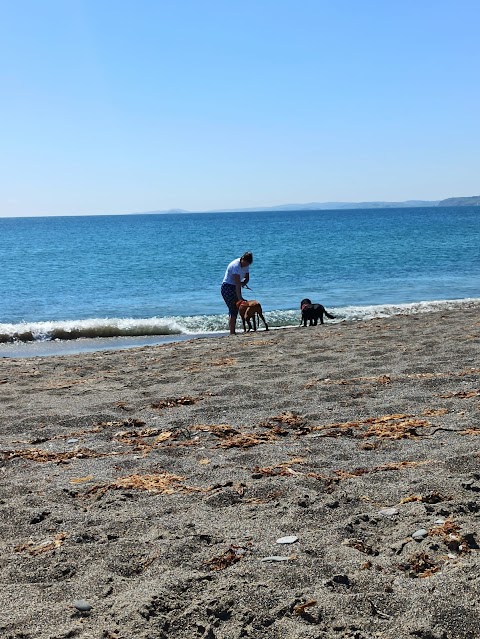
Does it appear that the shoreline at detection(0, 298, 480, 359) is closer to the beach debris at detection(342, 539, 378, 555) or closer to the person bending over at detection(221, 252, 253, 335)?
the person bending over at detection(221, 252, 253, 335)

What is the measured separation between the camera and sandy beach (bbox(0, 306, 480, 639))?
112 inches

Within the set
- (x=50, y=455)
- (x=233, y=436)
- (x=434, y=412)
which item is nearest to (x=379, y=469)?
(x=233, y=436)

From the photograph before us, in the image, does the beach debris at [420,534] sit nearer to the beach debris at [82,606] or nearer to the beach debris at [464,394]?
the beach debris at [82,606]

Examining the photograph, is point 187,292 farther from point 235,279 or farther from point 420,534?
point 420,534

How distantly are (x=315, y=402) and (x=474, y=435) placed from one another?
1.77m

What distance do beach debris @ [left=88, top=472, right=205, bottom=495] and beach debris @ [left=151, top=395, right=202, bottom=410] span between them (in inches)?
82.0

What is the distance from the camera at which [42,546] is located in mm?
3607

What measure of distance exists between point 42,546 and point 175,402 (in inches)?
129

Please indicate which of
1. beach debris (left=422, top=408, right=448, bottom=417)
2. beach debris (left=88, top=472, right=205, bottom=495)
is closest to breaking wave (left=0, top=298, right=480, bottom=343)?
beach debris (left=422, top=408, right=448, bottom=417)

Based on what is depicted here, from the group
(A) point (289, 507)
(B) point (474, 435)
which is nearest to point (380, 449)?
(B) point (474, 435)

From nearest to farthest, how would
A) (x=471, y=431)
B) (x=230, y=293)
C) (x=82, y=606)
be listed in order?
1. (x=82, y=606)
2. (x=471, y=431)
3. (x=230, y=293)

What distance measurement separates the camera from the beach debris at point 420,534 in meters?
3.40

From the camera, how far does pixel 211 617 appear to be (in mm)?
2822

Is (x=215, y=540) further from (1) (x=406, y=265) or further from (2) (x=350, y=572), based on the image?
(1) (x=406, y=265)
